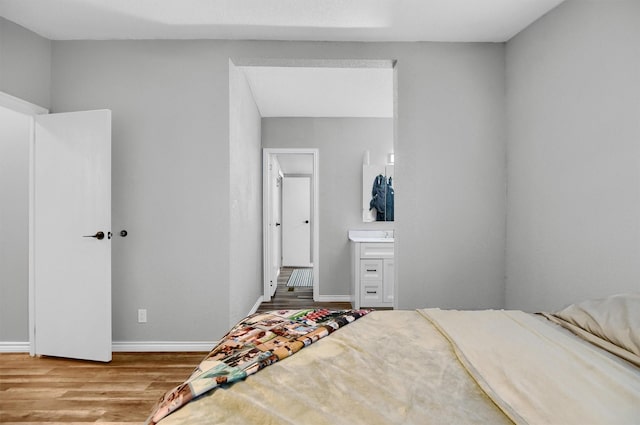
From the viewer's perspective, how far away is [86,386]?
2.27 m

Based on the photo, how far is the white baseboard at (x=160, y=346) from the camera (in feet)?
9.24

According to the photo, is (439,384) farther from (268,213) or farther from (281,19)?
(268,213)

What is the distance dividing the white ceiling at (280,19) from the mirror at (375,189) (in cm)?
204

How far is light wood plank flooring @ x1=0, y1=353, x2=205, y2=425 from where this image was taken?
1.96 metres

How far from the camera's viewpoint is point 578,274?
213cm

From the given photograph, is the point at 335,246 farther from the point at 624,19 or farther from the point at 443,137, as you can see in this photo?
the point at 624,19

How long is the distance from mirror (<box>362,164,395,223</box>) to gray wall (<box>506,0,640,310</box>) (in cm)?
196

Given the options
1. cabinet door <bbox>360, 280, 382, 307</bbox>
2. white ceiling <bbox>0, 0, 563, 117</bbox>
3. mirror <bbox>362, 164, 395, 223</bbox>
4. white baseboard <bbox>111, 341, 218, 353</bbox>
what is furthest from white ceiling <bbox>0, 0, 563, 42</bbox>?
cabinet door <bbox>360, 280, 382, 307</bbox>

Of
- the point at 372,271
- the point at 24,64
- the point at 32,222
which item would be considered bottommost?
the point at 372,271

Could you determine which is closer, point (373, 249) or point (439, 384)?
point (439, 384)

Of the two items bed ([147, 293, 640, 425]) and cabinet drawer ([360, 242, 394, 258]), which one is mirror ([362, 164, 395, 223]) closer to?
cabinet drawer ([360, 242, 394, 258])

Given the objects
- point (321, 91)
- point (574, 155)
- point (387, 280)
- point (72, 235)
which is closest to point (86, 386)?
point (72, 235)

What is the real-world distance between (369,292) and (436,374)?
3.08 metres

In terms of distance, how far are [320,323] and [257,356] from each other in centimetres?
44
